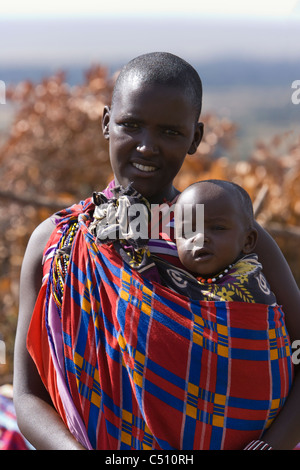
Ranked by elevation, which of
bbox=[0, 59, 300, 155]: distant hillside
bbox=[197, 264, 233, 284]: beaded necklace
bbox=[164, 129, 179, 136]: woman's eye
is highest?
bbox=[0, 59, 300, 155]: distant hillside

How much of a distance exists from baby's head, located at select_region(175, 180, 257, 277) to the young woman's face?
12cm

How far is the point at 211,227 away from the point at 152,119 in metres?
0.35

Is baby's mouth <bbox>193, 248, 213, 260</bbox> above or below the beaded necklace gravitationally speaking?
above

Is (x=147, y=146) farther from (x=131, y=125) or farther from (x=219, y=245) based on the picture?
(x=219, y=245)

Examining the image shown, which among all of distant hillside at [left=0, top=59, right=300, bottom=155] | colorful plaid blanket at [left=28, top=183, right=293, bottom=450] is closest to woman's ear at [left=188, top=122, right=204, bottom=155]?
colorful plaid blanket at [left=28, top=183, right=293, bottom=450]

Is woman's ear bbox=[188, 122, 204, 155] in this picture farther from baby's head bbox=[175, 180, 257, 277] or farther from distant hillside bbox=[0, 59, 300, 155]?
distant hillside bbox=[0, 59, 300, 155]

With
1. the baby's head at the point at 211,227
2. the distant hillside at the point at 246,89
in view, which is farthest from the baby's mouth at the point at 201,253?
the distant hillside at the point at 246,89

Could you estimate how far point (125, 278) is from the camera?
5.44 feet

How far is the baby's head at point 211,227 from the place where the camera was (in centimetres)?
167

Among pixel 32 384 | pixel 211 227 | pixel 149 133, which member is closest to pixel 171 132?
pixel 149 133

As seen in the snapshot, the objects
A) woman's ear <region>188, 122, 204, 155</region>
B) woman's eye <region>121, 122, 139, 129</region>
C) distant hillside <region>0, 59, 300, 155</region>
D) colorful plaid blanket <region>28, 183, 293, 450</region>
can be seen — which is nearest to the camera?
colorful plaid blanket <region>28, 183, 293, 450</region>

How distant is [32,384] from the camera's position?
76.2 inches

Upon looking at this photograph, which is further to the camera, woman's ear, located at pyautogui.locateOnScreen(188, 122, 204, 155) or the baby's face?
woman's ear, located at pyautogui.locateOnScreen(188, 122, 204, 155)

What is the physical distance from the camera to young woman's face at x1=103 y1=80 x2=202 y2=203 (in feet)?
5.66
